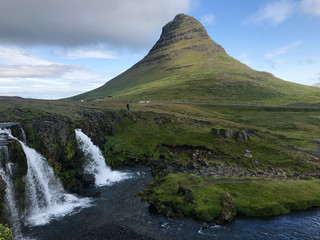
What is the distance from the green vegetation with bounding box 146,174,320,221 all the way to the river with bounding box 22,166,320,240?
64.7 inches

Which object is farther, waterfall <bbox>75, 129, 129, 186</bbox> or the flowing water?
waterfall <bbox>75, 129, 129, 186</bbox>

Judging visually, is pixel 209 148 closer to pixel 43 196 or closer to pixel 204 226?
pixel 204 226

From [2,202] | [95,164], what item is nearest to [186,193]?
[95,164]

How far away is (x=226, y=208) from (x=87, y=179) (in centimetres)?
3056

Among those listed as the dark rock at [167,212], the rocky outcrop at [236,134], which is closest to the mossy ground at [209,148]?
the dark rock at [167,212]

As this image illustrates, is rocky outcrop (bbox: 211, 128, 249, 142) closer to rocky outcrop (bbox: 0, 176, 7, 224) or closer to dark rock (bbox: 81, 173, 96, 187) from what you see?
dark rock (bbox: 81, 173, 96, 187)

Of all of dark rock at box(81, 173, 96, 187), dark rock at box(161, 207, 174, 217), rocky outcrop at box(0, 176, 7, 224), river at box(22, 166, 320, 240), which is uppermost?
rocky outcrop at box(0, 176, 7, 224)

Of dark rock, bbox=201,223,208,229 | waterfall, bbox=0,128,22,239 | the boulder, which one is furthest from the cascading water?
the boulder

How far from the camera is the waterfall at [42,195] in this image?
126 ft

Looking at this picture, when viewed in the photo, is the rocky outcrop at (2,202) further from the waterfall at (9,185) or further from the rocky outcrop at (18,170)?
the rocky outcrop at (18,170)

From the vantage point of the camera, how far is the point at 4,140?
4175 centimetres

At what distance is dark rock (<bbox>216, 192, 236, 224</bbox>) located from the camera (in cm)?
3691

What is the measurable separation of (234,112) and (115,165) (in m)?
96.5

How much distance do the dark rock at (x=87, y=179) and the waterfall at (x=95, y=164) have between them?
1.66 m
